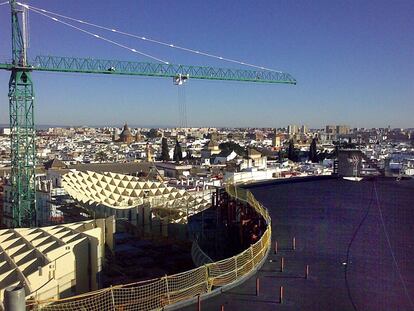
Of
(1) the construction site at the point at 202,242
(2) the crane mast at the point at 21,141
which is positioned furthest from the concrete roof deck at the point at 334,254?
(2) the crane mast at the point at 21,141

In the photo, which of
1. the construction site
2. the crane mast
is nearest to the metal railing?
the construction site

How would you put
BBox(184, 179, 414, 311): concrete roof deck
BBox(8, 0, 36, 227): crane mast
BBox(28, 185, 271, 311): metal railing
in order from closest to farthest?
BBox(28, 185, 271, 311): metal railing, BBox(184, 179, 414, 311): concrete roof deck, BBox(8, 0, 36, 227): crane mast

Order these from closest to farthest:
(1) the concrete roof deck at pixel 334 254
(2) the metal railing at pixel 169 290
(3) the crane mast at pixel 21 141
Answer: (2) the metal railing at pixel 169 290
(1) the concrete roof deck at pixel 334 254
(3) the crane mast at pixel 21 141

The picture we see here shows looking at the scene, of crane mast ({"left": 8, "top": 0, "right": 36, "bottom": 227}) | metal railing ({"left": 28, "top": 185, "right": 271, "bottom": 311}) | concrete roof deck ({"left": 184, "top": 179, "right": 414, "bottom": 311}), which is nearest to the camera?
metal railing ({"left": 28, "top": 185, "right": 271, "bottom": 311})

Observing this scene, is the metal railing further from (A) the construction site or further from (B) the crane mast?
(B) the crane mast

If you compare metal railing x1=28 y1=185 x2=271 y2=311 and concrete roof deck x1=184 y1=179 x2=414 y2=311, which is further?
concrete roof deck x1=184 y1=179 x2=414 y2=311

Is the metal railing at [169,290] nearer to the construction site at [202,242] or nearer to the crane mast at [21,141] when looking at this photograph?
the construction site at [202,242]

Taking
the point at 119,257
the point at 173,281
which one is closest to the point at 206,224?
the point at 119,257

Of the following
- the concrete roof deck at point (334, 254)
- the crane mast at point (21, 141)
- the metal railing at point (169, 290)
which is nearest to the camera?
the metal railing at point (169, 290)

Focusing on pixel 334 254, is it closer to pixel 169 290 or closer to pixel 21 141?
pixel 169 290

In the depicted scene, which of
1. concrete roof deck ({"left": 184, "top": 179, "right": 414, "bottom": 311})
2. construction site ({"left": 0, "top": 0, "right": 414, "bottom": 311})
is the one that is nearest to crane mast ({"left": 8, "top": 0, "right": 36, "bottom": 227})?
construction site ({"left": 0, "top": 0, "right": 414, "bottom": 311})

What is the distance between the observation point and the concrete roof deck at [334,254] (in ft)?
21.5

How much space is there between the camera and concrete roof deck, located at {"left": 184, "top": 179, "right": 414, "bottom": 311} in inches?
258

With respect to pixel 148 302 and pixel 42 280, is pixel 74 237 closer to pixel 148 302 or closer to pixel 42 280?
pixel 42 280
